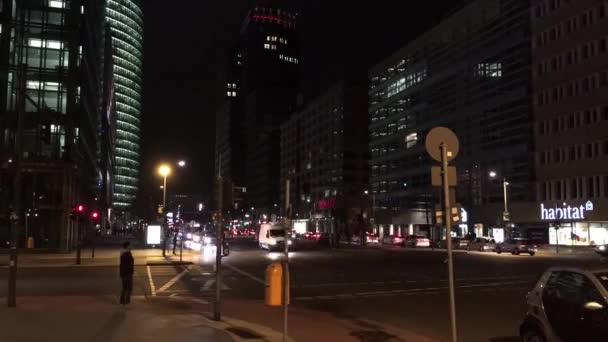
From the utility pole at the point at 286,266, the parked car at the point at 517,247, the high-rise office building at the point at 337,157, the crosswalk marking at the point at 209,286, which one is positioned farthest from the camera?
the high-rise office building at the point at 337,157

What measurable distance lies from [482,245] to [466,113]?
3296 cm

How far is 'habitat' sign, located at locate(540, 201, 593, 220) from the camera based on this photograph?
65.7 meters

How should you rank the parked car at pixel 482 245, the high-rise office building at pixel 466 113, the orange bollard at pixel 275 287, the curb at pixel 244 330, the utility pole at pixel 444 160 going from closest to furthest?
the utility pole at pixel 444 160 → the orange bollard at pixel 275 287 → the curb at pixel 244 330 → the parked car at pixel 482 245 → the high-rise office building at pixel 466 113

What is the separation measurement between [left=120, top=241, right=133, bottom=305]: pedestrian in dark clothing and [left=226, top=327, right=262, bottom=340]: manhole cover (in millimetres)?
5118

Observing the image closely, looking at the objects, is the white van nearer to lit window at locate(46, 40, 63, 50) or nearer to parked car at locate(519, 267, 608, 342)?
lit window at locate(46, 40, 63, 50)

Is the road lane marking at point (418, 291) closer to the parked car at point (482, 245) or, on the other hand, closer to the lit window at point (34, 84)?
the parked car at point (482, 245)

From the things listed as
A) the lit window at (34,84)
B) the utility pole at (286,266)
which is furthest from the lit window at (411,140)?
the utility pole at (286,266)

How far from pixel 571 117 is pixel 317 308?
59859 millimetres

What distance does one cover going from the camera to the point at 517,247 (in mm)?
51531

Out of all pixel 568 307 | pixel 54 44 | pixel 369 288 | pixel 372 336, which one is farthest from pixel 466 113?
pixel 568 307

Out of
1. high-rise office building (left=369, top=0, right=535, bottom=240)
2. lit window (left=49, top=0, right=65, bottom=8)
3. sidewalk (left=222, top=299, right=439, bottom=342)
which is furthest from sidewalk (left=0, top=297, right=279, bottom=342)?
high-rise office building (left=369, top=0, right=535, bottom=240)

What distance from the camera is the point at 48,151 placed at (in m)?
50.0

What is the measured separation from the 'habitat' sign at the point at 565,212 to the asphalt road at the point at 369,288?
38.4 metres

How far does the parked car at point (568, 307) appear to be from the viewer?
7645 millimetres
